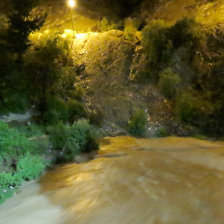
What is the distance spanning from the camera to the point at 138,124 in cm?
1073

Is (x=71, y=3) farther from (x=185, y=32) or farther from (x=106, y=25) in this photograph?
(x=185, y=32)

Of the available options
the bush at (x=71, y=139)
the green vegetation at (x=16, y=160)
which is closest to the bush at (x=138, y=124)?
the bush at (x=71, y=139)

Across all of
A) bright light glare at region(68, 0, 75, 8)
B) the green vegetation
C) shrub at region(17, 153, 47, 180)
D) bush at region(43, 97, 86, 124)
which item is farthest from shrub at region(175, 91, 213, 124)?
bright light glare at region(68, 0, 75, 8)

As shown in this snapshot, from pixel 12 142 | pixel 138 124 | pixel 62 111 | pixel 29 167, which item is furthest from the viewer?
pixel 138 124

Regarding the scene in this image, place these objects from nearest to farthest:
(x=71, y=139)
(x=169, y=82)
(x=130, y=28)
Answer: (x=71, y=139)
(x=169, y=82)
(x=130, y=28)

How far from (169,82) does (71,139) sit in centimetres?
503

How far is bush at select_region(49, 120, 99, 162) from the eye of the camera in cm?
838

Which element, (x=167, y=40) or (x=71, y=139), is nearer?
(x=71, y=139)

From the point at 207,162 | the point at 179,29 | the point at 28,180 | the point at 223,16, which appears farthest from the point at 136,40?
the point at 28,180

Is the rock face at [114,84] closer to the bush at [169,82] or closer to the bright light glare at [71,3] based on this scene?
the bush at [169,82]

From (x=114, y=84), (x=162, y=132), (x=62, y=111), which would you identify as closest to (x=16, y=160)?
(x=62, y=111)

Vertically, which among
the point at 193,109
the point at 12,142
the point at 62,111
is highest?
the point at 62,111

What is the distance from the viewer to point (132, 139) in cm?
1031

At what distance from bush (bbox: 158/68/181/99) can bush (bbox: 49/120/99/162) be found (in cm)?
425
